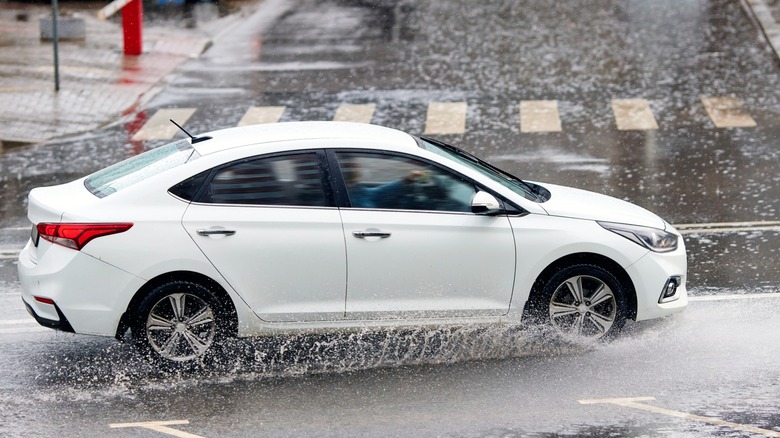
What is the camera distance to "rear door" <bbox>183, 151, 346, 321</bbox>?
834 cm

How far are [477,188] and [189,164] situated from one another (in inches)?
75.2

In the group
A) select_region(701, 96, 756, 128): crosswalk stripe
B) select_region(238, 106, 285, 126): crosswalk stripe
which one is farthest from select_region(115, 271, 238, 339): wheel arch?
select_region(701, 96, 756, 128): crosswalk stripe

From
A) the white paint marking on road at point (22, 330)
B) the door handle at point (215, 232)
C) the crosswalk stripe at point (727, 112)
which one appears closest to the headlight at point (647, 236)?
the door handle at point (215, 232)

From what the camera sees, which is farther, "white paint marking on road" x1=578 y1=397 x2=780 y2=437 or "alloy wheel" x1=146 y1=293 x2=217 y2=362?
"alloy wheel" x1=146 y1=293 x2=217 y2=362

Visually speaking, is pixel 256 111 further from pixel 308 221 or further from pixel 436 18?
pixel 308 221

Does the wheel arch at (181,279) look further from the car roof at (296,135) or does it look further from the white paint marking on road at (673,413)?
the white paint marking on road at (673,413)

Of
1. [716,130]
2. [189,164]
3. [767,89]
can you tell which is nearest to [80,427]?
[189,164]

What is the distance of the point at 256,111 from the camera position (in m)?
19.7

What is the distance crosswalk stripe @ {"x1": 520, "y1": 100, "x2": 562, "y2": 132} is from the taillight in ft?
33.6

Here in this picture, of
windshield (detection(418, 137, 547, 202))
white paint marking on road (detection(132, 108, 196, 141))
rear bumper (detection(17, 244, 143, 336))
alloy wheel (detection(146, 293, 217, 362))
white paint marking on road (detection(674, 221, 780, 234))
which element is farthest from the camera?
white paint marking on road (detection(132, 108, 196, 141))

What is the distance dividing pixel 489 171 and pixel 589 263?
1063 mm

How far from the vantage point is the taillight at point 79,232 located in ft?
27.1

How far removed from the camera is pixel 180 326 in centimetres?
841

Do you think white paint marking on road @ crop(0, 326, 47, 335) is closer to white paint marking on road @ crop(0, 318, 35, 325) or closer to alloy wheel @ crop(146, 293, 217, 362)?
white paint marking on road @ crop(0, 318, 35, 325)
